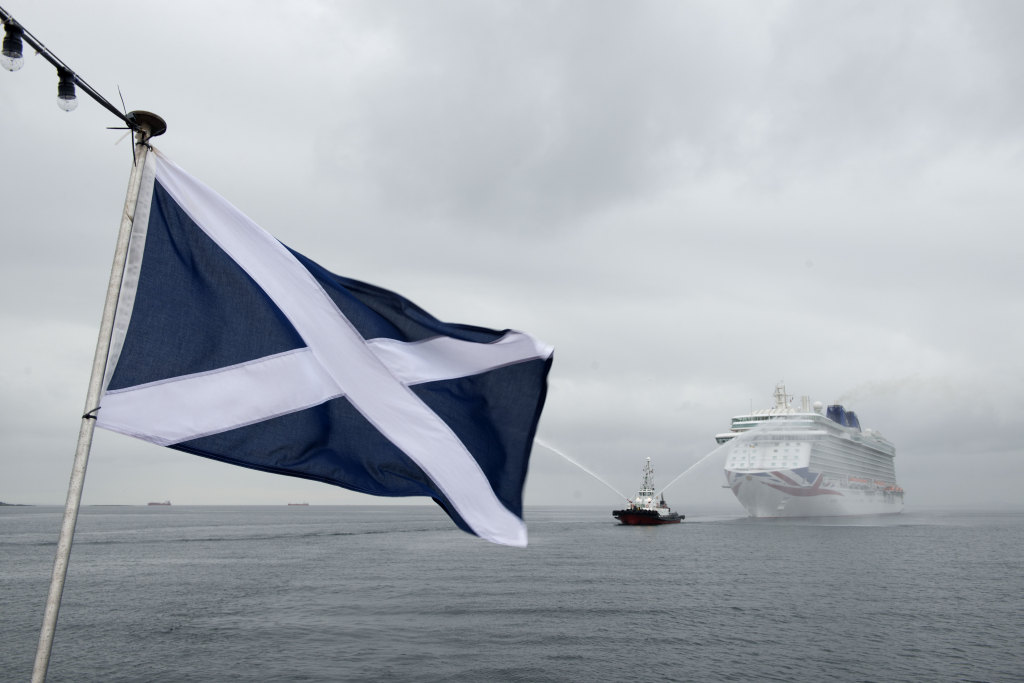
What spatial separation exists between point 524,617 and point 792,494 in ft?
288

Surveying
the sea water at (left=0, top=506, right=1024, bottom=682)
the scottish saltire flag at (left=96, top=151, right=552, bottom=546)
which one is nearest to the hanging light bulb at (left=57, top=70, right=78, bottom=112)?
the scottish saltire flag at (left=96, top=151, right=552, bottom=546)

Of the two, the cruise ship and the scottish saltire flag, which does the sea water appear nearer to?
the scottish saltire flag

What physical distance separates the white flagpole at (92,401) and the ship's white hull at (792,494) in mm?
114117

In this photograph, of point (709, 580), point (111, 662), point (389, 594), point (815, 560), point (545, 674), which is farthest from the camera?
point (815, 560)

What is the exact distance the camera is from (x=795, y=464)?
10919 centimetres

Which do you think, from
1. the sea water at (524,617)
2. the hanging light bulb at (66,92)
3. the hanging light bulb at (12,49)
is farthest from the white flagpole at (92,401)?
the sea water at (524,617)

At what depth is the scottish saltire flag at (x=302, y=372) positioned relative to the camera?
520 centimetres

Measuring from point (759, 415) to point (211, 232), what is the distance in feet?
410

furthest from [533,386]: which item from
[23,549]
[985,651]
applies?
[23,549]

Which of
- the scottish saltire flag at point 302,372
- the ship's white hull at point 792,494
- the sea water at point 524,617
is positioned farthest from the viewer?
the ship's white hull at point 792,494

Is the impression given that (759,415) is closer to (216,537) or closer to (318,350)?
(216,537)

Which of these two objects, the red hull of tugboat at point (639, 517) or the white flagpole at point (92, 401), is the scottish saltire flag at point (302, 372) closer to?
the white flagpole at point (92, 401)

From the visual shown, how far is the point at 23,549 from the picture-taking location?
248 feet

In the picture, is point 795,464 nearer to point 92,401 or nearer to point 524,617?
point 524,617
